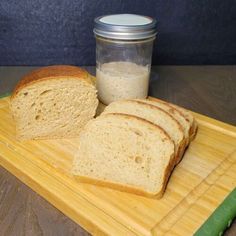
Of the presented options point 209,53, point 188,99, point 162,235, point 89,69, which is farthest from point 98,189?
point 209,53

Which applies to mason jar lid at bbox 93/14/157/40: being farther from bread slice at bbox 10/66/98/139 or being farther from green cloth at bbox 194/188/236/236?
green cloth at bbox 194/188/236/236

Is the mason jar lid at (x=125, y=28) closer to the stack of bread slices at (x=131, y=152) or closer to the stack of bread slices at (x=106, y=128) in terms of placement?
the stack of bread slices at (x=106, y=128)

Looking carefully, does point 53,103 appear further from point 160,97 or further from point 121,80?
point 160,97

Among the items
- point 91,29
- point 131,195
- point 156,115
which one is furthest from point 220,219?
point 91,29

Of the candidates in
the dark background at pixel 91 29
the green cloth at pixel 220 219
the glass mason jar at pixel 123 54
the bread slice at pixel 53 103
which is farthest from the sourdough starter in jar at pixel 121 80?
the green cloth at pixel 220 219

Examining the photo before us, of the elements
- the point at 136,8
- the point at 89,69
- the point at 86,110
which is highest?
the point at 136,8

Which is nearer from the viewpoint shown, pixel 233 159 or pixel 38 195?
pixel 38 195

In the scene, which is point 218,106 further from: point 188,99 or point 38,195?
point 38,195
